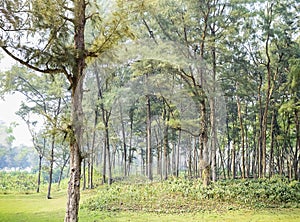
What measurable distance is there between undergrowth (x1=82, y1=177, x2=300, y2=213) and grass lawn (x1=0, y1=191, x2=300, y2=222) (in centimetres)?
7

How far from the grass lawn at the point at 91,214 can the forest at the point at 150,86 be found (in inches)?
8.8

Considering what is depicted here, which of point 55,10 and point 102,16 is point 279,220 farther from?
point 55,10

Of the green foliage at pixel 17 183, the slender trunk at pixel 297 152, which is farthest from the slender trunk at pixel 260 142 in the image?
the green foliage at pixel 17 183

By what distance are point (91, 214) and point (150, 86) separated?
1487mm

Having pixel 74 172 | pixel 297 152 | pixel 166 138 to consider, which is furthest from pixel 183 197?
pixel 297 152

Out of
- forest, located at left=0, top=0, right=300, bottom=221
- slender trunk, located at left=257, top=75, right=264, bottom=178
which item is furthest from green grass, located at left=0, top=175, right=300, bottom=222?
slender trunk, located at left=257, top=75, right=264, bottom=178

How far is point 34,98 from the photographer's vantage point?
13.3 ft

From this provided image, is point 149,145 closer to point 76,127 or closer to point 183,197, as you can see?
point 183,197

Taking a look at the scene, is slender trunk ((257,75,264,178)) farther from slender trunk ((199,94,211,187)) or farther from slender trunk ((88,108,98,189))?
slender trunk ((88,108,98,189))

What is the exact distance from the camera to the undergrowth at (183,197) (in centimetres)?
355

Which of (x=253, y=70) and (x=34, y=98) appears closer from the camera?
(x=34, y=98)

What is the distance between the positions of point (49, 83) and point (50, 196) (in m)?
1.30

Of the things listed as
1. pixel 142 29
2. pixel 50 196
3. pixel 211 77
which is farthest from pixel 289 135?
pixel 50 196

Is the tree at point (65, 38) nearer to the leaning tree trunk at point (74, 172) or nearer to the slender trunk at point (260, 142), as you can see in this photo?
the leaning tree trunk at point (74, 172)
